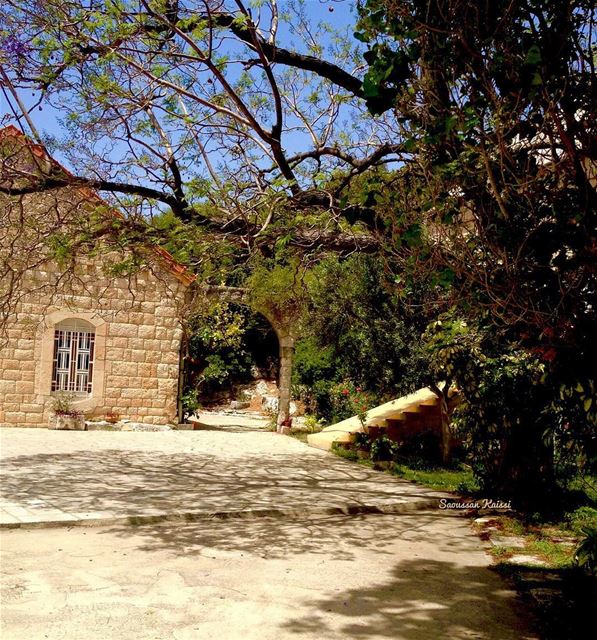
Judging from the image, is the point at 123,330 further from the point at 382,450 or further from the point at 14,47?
the point at 14,47

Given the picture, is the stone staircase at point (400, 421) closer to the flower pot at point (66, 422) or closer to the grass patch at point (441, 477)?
the grass patch at point (441, 477)

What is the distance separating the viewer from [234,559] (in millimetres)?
5547

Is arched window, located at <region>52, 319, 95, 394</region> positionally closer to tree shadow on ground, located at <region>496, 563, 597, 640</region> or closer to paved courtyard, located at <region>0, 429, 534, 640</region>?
paved courtyard, located at <region>0, 429, 534, 640</region>

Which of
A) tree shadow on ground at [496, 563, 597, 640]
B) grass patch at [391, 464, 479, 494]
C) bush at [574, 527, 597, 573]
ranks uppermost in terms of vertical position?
bush at [574, 527, 597, 573]

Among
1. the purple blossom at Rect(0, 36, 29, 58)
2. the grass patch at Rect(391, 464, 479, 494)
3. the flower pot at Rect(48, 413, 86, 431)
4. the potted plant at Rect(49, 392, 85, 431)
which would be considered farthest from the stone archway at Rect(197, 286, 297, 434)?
the purple blossom at Rect(0, 36, 29, 58)

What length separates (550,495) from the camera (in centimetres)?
782

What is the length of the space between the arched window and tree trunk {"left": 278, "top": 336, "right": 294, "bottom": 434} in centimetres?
453

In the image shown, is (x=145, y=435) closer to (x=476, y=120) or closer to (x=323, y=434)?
(x=323, y=434)

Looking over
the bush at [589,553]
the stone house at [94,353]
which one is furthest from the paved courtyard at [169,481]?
the bush at [589,553]

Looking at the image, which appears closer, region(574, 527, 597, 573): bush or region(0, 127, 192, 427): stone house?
region(574, 527, 597, 573): bush

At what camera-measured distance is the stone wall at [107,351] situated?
1462 cm

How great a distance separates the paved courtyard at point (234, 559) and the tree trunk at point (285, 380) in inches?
242

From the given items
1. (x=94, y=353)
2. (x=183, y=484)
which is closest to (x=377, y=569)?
(x=183, y=484)

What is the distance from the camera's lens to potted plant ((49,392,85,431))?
14.4 metres
